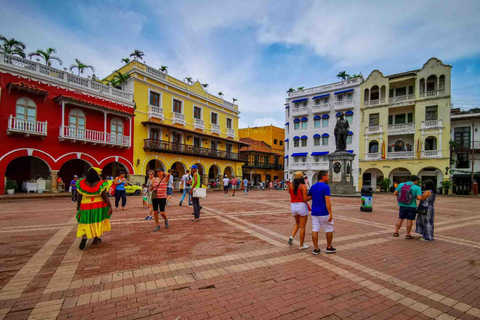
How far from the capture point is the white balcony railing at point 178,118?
25.4m

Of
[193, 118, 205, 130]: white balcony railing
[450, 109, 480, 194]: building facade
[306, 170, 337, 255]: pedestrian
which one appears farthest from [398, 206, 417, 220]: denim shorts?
[450, 109, 480, 194]: building facade

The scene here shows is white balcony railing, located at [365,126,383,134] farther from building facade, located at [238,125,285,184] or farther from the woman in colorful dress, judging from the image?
the woman in colorful dress

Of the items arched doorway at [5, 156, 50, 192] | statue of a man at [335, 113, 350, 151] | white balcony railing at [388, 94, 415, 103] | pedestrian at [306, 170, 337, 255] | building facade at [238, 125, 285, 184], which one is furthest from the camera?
building facade at [238, 125, 285, 184]

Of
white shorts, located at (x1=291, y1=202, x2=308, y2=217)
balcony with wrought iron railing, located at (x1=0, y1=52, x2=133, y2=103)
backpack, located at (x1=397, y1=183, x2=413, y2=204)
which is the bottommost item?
white shorts, located at (x1=291, y1=202, x2=308, y2=217)

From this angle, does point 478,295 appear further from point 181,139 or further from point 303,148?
point 303,148

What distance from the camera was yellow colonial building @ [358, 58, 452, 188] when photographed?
2839 cm

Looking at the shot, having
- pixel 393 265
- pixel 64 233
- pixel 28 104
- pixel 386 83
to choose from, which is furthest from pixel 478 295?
pixel 386 83

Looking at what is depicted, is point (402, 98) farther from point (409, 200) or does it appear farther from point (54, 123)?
point (54, 123)

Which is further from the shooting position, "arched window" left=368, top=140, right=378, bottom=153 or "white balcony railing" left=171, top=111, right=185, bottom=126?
"arched window" left=368, top=140, right=378, bottom=153

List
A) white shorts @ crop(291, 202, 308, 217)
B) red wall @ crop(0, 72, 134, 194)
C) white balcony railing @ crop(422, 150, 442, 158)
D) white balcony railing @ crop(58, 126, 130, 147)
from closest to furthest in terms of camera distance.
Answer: white shorts @ crop(291, 202, 308, 217) < red wall @ crop(0, 72, 134, 194) < white balcony railing @ crop(58, 126, 130, 147) < white balcony railing @ crop(422, 150, 442, 158)

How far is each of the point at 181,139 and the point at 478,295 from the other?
25354 millimetres

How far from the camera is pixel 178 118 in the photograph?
84.9 ft

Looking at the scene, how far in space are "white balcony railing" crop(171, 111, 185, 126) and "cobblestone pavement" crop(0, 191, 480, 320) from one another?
20.0 m

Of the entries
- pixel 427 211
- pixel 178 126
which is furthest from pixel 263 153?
pixel 427 211
